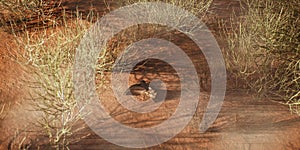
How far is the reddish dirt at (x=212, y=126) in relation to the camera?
316 inches

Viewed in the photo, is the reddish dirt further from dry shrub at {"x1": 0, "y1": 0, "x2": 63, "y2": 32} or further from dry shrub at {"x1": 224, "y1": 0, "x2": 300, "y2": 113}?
dry shrub at {"x1": 0, "y1": 0, "x2": 63, "y2": 32}

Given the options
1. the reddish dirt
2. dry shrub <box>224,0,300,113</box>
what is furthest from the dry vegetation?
dry shrub <box>224,0,300,113</box>

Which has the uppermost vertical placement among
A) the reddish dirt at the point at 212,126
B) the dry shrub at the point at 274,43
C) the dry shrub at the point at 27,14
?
the dry shrub at the point at 27,14

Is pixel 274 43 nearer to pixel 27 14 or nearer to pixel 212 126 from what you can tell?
pixel 212 126

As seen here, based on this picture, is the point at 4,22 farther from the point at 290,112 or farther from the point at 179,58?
the point at 290,112

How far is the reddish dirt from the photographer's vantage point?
8031 millimetres

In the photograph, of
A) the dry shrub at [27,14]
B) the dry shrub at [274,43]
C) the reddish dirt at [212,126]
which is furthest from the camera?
the dry shrub at [27,14]

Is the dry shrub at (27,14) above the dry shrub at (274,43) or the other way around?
above

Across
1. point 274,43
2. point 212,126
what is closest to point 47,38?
point 212,126

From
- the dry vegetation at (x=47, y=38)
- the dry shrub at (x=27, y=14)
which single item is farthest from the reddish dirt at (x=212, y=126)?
the dry shrub at (x=27, y=14)

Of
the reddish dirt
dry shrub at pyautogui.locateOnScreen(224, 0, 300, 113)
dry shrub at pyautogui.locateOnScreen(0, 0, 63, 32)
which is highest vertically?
dry shrub at pyautogui.locateOnScreen(0, 0, 63, 32)

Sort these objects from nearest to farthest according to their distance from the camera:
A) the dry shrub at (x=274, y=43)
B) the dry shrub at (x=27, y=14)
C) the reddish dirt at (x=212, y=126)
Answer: the dry shrub at (x=274, y=43), the reddish dirt at (x=212, y=126), the dry shrub at (x=27, y=14)

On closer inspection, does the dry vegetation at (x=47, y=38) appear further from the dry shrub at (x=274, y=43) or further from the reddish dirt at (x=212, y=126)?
the dry shrub at (x=274, y=43)

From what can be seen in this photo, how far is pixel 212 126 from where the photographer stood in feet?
27.7
